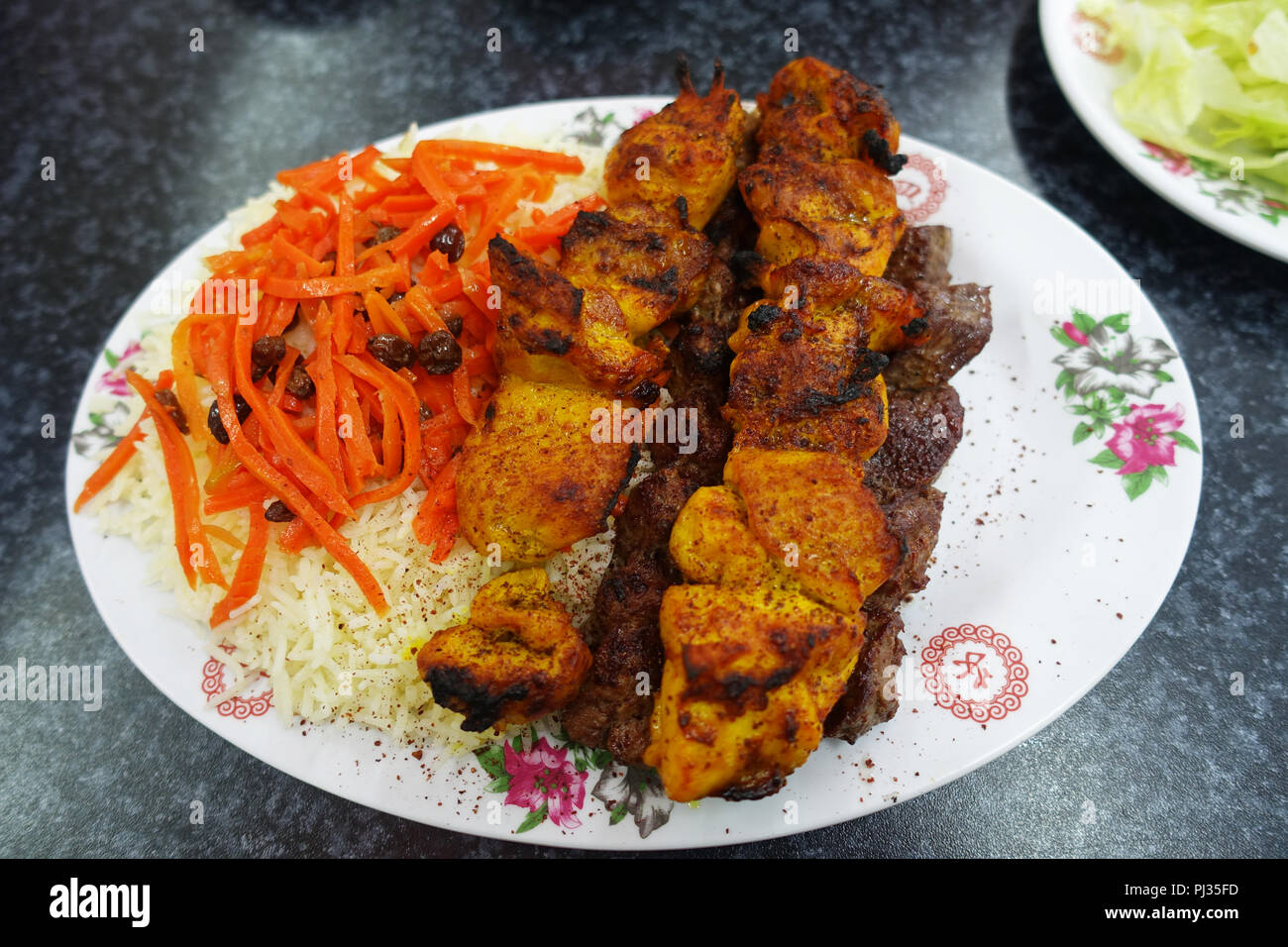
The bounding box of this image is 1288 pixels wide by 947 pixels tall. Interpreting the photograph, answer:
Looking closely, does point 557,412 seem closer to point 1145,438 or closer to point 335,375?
point 335,375

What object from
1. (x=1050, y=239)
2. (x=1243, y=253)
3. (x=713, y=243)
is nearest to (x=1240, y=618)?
(x=1050, y=239)

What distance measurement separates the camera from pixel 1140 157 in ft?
13.2

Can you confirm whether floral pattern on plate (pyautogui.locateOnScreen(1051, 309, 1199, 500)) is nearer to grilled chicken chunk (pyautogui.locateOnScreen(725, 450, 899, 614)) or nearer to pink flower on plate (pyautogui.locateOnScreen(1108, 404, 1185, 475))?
pink flower on plate (pyautogui.locateOnScreen(1108, 404, 1185, 475))

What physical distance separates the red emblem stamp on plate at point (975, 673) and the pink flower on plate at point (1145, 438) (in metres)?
0.88

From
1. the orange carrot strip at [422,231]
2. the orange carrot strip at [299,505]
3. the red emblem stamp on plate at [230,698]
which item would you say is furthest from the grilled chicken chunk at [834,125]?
the red emblem stamp on plate at [230,698]

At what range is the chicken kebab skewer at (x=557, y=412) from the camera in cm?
246

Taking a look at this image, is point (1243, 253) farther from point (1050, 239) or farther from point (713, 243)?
point (713, 243)

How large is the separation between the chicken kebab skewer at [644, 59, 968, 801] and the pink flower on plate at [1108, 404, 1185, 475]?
1.02 meters

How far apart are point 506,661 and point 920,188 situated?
2.92 metres

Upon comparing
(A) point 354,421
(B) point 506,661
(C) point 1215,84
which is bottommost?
(B) point 506,661

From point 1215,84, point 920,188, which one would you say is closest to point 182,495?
point 920,188

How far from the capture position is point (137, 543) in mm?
3238

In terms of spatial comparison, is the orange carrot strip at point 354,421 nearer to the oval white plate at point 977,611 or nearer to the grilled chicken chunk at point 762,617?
the oval white plate at point 977,611

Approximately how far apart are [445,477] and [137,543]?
1.25 meters
